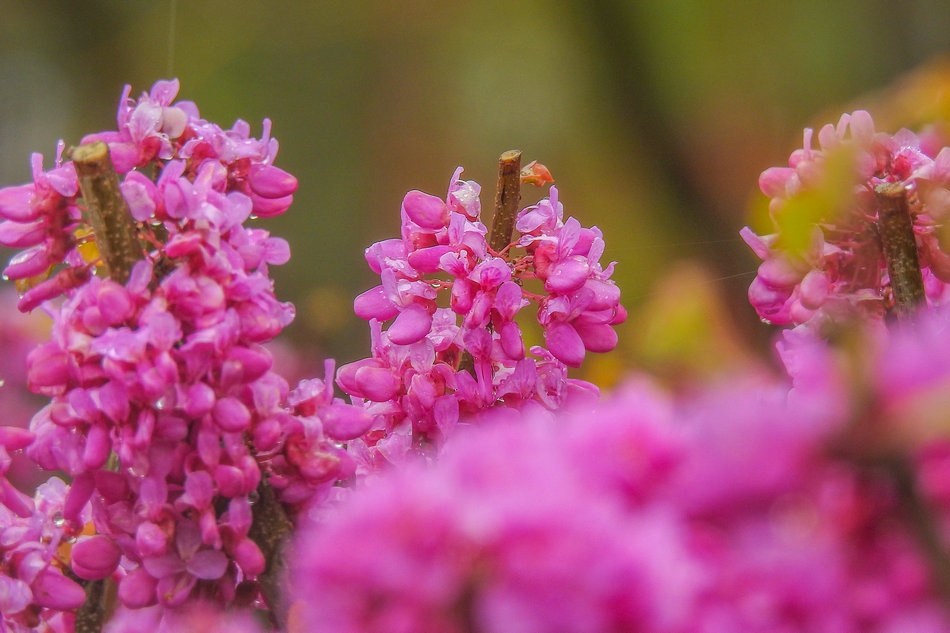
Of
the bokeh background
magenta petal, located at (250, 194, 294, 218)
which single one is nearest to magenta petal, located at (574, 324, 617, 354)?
magenta petal, located at (250, 194, 294, 218)

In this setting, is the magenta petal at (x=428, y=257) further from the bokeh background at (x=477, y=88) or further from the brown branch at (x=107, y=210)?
the bokeh background at (x=477, y=88)

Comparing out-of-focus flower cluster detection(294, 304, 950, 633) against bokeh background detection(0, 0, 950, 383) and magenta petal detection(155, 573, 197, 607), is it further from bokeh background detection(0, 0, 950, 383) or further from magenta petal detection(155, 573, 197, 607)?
bokeh background detection(0, 0, 950, 383)

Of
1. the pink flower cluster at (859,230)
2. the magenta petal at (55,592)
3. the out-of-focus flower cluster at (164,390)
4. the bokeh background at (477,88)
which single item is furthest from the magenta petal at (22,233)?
the bokeh background at (477,88)

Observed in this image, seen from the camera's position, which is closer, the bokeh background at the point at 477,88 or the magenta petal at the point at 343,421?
the magenta petal at the point at 343,421

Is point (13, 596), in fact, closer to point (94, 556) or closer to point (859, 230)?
point (94, 556)

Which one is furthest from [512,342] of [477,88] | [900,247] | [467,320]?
[477,88]

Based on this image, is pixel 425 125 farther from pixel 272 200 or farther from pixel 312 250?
pixel 272 200
